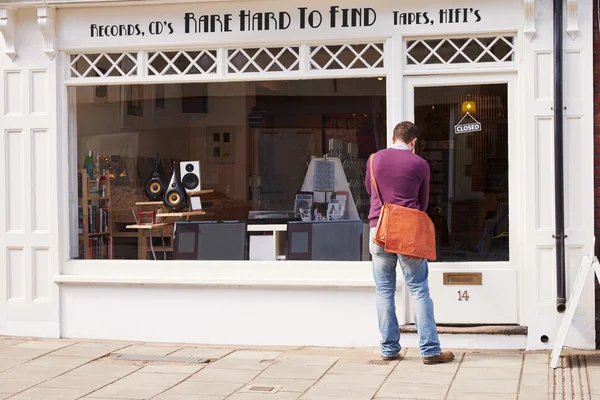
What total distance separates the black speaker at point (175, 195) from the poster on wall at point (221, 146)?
1.24 feet

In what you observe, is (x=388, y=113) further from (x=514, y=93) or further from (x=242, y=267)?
(x=242, y=267)

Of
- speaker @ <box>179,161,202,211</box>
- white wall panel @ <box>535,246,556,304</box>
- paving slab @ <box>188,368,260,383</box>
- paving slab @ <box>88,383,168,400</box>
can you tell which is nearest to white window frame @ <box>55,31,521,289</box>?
speaker @ <box>179,161,202,211</box>

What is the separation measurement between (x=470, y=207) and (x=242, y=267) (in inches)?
82.8

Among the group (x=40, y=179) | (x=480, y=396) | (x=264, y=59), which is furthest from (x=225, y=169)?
(x=480, y=396)

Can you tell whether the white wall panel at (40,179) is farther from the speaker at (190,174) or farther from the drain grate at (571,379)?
the drain grate at (571,379)

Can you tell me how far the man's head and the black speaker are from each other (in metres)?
2.41

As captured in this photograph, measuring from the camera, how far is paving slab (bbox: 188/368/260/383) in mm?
6766

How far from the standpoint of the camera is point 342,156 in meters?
8.43

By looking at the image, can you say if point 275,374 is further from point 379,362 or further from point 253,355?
point 379,362

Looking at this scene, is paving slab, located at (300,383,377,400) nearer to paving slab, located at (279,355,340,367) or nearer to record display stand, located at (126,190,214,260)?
paving slab, located at (279,355,340,367)

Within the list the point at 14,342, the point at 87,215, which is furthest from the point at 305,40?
the point at 14,342

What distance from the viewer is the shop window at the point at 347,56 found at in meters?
7.99

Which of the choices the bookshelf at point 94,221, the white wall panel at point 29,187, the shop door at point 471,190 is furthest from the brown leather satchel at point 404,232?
the white wall panel at point 29,187

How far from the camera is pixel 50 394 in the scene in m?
6.41
